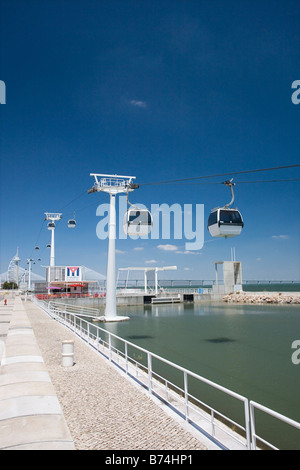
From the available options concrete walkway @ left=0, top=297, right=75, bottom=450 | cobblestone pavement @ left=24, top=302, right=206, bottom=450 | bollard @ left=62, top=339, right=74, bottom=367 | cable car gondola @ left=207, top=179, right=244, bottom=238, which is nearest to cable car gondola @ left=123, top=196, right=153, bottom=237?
cable car gondola @ left=207, top=179, right=244, bottom=238

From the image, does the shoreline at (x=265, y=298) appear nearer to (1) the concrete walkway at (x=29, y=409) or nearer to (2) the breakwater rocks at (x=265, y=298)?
(2) the breakwater rocks at (x=265, y=298)

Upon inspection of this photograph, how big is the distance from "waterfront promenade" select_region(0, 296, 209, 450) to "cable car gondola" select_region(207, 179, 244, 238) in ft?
20.5

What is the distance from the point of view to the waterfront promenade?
17.1ft

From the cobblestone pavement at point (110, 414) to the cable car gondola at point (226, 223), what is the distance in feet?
20.5

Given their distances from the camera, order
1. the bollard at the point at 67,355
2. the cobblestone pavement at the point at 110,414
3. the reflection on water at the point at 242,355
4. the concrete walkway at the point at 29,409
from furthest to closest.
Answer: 1. the reflection on water at the point at 242,355
2. the bollard at the point at 67,355
3. the cobblestone pavement at the point at 110,414
4. the concrete walkway at the point at 29,409

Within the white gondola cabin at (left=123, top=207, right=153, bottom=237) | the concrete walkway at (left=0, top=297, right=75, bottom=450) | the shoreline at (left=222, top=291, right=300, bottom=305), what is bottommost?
the shoreline at (left=222, top=291, right=300, bottom=305)

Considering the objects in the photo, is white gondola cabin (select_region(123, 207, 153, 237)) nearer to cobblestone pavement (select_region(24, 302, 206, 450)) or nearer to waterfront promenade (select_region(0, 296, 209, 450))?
cobblestone pavement (select_region(24, 302, 206, 450))

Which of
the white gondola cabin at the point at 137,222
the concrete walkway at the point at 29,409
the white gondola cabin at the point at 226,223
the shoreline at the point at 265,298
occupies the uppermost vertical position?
the white gondola cabin at the point at 137,222

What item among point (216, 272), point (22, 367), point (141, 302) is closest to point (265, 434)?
point (22, 367)

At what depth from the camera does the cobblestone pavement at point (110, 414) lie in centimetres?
537

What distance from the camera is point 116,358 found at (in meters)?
12.7

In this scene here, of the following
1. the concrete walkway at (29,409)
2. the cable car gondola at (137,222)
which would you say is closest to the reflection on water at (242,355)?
the concrete walkway at (29,409)

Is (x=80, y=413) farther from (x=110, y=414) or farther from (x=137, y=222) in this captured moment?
(x=137, y=222)

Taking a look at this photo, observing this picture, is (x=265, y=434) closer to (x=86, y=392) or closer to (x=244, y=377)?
(x=86, y=392)
